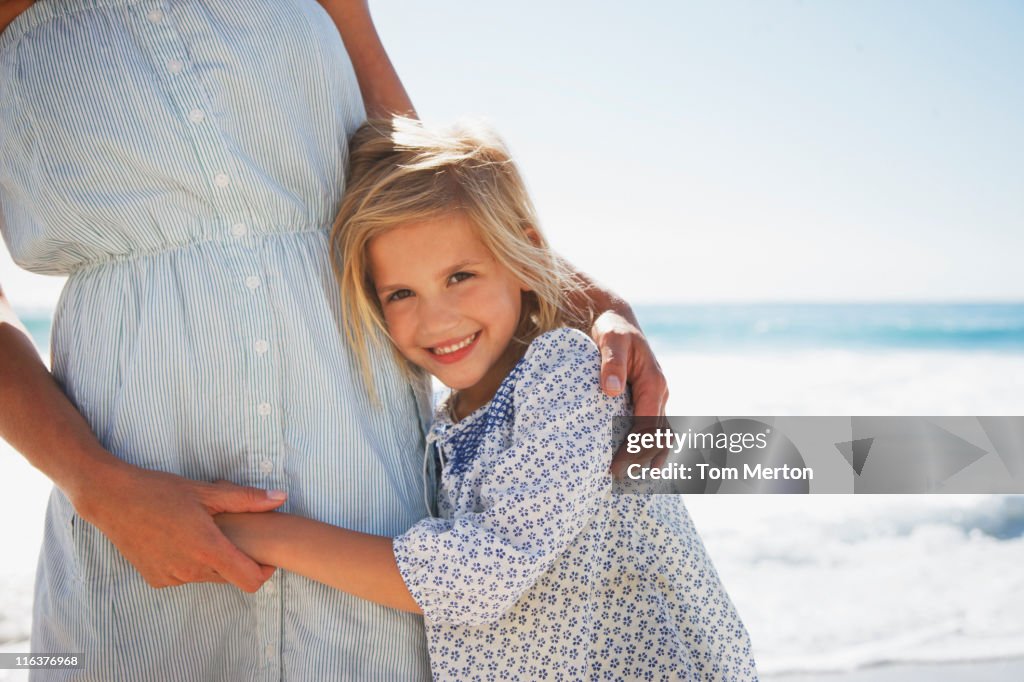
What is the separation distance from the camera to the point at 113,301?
5.19ft

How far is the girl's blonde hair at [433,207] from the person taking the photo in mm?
1754

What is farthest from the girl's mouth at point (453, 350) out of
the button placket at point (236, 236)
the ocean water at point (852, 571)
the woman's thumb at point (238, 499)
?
the ocean water at point (852, 571)

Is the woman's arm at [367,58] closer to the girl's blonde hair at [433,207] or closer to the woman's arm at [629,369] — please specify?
the girl's blonde hair at [433,207]

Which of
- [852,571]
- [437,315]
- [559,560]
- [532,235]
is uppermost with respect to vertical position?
[532,235]

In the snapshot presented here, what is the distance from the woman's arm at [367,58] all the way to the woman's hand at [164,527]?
105 cm

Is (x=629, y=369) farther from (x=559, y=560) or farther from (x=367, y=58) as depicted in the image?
(x=367, y=58)

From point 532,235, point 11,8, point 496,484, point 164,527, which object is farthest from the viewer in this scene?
point 532,235

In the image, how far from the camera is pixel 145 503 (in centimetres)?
141

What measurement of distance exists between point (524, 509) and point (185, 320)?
682 mm

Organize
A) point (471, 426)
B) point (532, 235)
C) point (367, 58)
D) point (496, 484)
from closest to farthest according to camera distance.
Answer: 1. point (496, 484)
2. point (471, 426)
3. point (532, 235)
4. point (367, 58)

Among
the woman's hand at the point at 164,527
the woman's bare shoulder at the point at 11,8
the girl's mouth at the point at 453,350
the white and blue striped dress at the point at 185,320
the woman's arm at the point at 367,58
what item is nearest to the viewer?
the woman's hand at the point at 164,527

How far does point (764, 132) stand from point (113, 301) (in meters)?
20.3

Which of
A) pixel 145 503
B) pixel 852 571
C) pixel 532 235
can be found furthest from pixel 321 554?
pixel 852 571

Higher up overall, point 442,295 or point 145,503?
point 442,295
